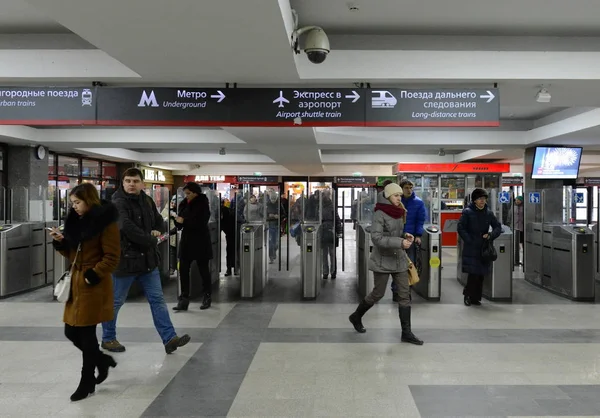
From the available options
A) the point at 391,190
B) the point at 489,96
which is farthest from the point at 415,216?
the point at 489,96

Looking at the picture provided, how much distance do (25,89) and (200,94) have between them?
1.81 m

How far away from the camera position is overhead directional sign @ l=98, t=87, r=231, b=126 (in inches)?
180

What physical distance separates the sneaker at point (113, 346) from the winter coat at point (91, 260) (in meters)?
1.07

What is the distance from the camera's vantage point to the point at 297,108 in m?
4.60

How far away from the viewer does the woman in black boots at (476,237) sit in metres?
5.83

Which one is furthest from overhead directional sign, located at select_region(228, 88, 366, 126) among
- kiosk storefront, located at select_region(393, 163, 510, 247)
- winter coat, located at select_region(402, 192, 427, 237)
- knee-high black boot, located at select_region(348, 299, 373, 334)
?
kiosk storefront, located at select_region(393, 163, 510, 247)

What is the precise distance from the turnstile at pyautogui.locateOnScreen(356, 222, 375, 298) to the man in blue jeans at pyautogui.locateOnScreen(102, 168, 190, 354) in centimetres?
316

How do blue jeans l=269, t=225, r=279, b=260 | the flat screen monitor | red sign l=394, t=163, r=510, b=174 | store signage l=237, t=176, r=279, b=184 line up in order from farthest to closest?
1. store signage l=237, t=176, r=279, b=184
2. red sign l=394, t=163, r=510, b=174
3. blue jeans l=269, t=225, r=279, b=260
4. the flat screen monitor

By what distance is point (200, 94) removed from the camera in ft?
15.1

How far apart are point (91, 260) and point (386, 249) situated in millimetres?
2590

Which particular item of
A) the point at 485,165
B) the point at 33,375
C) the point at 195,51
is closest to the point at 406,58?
the point at 195,51

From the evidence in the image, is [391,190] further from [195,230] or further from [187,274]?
[187,274]

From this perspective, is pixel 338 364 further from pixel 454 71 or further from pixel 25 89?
pixel 25 89

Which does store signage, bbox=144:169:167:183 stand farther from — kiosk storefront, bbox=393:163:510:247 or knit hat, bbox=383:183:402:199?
knit hat, bbox=383:183:402:199
